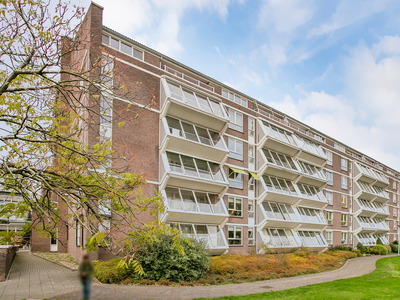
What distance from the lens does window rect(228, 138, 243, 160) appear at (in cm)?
2689

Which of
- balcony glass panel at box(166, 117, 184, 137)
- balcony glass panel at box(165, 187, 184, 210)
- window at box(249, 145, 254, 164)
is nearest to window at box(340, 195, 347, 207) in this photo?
window at box(249, 145, 254, 164)

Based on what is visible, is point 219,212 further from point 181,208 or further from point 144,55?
point 144,55

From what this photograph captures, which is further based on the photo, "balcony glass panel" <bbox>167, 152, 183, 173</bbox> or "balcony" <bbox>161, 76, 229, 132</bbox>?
"balcony" <bbox>161, 76, 229, 132</bbox>

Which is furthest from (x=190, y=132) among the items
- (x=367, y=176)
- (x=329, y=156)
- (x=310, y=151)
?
(x=367, y=176)

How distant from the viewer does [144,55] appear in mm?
21953

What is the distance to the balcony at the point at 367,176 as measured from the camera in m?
45.9

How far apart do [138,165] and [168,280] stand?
25.1ft

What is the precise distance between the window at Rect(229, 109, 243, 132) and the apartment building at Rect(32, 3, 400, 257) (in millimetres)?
106

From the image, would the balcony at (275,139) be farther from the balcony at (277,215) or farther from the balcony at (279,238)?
the balcony at (279,238)

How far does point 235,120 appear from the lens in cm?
2816

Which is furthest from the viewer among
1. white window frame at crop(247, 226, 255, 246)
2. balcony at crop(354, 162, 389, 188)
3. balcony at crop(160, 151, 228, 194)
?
balcony at crop(354, 162, 389, 188)

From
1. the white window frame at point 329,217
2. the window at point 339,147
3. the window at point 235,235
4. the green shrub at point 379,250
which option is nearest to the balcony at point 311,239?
the white window frame at point 329,217

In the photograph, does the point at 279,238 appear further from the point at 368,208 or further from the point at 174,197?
the point at 368,208

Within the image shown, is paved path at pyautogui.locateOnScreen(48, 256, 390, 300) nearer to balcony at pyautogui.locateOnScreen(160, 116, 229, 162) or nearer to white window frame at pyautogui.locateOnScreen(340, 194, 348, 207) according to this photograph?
balcony at pyautogui.locateOnScreen(160, 116, 229, 162)
